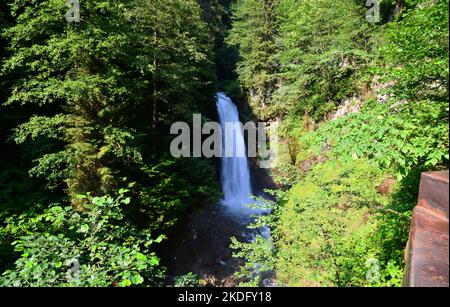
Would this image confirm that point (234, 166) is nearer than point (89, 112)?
No

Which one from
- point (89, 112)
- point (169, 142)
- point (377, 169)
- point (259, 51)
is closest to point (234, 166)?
point (259, 51)

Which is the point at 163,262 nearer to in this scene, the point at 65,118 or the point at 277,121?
the point at 65,118

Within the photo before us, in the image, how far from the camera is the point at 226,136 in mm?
21500

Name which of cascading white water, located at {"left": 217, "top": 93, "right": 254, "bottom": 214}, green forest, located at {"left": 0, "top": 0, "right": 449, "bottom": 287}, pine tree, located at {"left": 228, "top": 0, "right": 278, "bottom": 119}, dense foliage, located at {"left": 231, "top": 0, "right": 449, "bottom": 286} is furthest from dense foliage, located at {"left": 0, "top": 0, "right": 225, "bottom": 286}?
pine tree, located at {"left": 228, "top": 0, "right": 278, "bottom": 119}

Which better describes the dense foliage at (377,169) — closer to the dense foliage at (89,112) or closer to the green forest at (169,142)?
the green forest at (169,142)

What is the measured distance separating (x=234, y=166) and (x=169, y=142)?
9.19 m

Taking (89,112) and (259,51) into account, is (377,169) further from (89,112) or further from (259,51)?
(259,51)

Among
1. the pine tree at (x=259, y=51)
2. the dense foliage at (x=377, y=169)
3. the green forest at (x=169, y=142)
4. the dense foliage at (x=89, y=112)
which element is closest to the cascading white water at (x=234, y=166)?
the pine tree at (x=259, y=51)

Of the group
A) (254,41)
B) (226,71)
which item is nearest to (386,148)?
(254,41)

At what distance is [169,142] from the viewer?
495 inches

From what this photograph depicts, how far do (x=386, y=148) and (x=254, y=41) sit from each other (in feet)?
65.4

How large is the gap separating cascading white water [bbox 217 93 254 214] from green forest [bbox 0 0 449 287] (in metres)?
2.87

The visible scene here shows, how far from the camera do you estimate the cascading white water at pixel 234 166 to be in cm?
2000

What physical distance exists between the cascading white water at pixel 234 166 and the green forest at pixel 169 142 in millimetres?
2873
